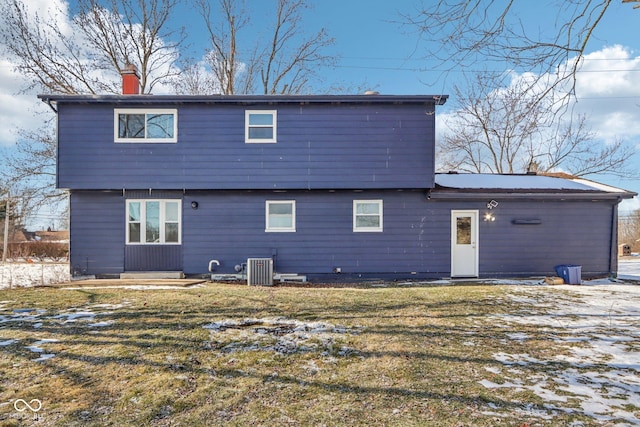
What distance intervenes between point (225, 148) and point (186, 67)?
42.4 ft

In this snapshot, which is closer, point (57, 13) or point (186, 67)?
point (57, 13)

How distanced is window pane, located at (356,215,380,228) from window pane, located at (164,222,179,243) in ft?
18.0

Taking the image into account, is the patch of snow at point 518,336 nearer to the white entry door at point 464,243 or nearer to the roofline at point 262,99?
the white entry door at point 464,243

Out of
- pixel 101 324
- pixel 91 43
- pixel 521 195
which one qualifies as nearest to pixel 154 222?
pixel 101 324

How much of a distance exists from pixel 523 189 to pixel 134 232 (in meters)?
11.8

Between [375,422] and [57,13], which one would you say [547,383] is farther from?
[57,13]

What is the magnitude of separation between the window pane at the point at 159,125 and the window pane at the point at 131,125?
0.22 meters

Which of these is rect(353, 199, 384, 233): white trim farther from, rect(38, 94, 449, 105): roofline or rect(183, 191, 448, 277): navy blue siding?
rect(38, 94, 449, 105): roofline

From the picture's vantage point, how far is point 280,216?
10.0 m

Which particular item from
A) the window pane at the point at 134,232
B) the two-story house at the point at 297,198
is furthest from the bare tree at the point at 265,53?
the window pane at the point at 134,232

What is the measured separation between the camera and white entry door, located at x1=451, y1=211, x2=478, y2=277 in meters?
10.1

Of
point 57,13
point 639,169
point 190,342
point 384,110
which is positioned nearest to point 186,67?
point 57,13

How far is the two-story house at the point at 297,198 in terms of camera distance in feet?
31.9

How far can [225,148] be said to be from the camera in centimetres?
983
